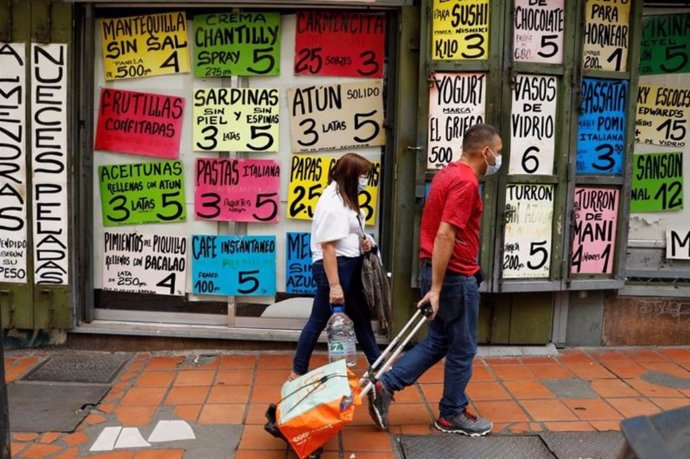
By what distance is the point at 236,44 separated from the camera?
18.7ft

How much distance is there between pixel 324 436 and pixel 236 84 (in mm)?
3221

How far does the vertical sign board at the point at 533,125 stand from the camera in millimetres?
5473

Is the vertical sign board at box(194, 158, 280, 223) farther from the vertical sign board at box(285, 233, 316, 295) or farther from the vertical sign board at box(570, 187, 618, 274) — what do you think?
the vertical sign board at box(570, 187, 618, 274)

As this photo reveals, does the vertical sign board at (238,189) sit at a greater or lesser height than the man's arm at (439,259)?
greater

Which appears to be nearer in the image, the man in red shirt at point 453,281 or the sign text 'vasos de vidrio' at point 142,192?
the man in red shirt at point 453,281

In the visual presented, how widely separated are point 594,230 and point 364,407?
254 cm

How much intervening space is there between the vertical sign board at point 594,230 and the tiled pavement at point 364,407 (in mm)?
781

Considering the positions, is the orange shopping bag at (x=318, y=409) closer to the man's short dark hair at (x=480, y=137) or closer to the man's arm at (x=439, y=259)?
the man's arm at (x=439, y=259)

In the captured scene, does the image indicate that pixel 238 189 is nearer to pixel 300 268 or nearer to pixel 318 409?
pixel 300 268

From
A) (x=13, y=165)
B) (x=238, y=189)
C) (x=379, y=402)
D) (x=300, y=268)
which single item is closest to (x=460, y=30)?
(x=238, y=189)

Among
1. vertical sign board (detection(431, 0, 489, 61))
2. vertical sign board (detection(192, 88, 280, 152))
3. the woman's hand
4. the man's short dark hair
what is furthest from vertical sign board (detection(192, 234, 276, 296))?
the man's short dark hair

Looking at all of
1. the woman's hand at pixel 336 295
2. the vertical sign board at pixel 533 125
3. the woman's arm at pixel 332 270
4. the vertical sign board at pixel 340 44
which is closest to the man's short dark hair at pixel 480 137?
the woman's arm at pixel 332 270

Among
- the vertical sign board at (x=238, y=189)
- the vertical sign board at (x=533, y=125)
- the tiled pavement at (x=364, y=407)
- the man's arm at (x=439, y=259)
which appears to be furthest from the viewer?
the vertical sign board at (x=238, y=189)

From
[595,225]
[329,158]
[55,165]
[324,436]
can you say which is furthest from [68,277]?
[595,225]
